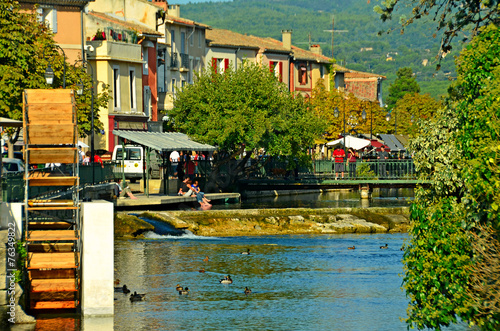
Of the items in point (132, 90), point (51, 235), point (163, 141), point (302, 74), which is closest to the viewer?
point (51, 235)

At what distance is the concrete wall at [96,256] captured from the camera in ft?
54.6

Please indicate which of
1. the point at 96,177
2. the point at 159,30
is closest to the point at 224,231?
the point at 96,177

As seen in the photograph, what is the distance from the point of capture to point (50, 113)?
782 inches

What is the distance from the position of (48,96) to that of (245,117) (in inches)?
1078

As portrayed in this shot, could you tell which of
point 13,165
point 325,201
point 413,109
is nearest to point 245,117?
point 325,201

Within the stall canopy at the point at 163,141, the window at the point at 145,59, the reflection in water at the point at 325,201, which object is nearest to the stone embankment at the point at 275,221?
the stall canopy at the point at 163,141

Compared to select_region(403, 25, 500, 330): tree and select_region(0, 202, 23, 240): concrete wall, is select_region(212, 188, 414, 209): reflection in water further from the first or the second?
select_region(403, 25, 500, 330): tree

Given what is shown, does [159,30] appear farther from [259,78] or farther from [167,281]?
[167,281]

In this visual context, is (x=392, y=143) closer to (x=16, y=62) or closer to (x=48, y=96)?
(x=16, y=62)

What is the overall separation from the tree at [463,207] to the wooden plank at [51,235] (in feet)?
24.8

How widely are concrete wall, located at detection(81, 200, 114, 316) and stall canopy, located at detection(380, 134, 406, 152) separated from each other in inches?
2460

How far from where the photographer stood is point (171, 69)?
7081 cm

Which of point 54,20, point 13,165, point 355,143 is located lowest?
point 13,165

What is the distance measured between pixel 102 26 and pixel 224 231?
93.0 feet
